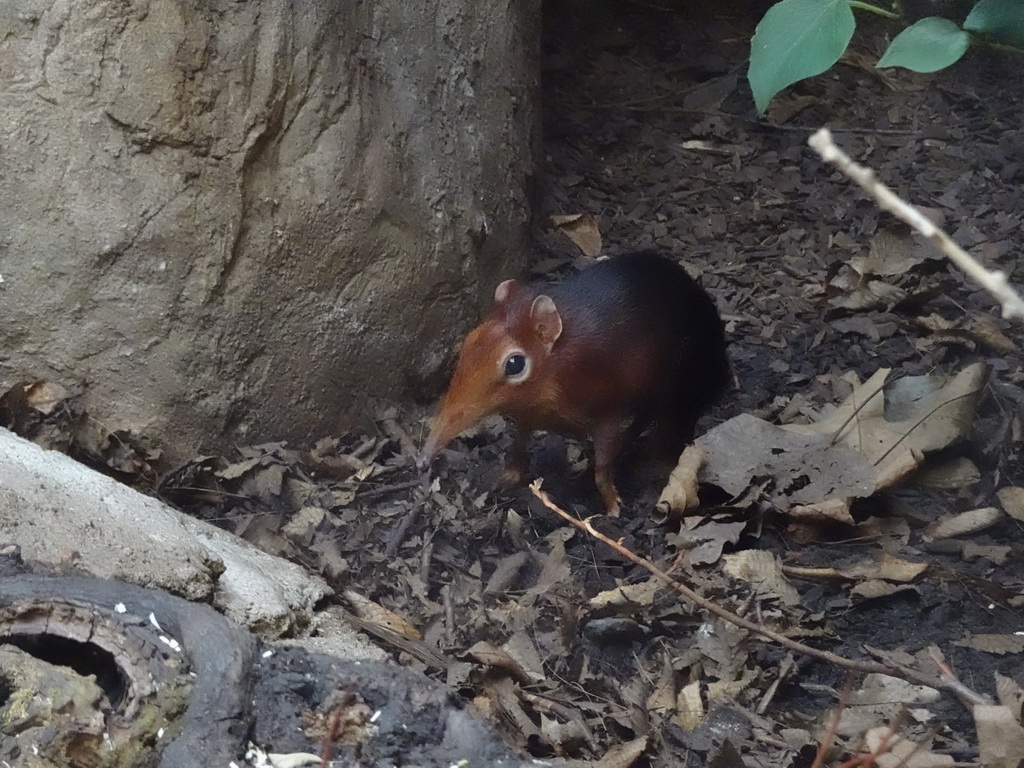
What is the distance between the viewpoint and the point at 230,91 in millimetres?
3898

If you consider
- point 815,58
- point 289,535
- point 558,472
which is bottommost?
point 558,472

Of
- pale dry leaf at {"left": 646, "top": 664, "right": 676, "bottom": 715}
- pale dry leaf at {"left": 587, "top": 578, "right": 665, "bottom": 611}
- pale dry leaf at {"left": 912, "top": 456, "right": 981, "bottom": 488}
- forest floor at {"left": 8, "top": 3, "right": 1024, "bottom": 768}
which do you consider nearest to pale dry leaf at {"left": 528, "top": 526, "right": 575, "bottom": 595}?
forest floor at {"left": 8, "top": 3, "right": 1024, "bottom": 768}

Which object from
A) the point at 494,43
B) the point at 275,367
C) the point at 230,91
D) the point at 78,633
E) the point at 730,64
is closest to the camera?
the point at 78,633

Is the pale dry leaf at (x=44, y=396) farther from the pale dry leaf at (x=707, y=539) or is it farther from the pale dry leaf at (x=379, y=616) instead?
the pale dry leaf at (x=707, y=539)

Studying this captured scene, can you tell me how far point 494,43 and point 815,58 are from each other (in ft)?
7.78

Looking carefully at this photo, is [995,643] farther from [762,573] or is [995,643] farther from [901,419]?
[901,419]

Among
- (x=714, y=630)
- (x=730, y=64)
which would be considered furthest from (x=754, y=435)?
(x=730, y=64)

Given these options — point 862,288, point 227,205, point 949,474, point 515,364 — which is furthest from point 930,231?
point 862,288

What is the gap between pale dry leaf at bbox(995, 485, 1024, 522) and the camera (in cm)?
372

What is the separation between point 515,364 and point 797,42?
5.43ft

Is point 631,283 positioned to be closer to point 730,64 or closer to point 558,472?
point 558,472

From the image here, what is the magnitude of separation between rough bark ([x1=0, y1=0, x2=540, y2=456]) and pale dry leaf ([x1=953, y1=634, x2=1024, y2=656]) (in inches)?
101

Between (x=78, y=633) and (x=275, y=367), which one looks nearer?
(x=78, y=633)

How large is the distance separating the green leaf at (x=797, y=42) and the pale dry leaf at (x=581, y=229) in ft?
9.21
